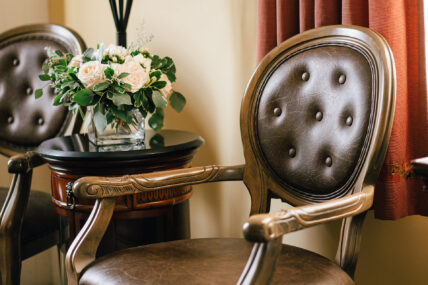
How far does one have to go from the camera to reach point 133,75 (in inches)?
67.8

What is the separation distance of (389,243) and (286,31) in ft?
2.69

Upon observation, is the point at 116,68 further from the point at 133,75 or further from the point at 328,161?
the point at 328,161

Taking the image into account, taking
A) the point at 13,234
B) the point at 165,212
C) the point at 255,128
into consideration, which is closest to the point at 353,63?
the point at 255,128

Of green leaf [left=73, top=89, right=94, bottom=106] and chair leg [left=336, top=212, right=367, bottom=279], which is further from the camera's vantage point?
green leaf [left=73, top=89, right=94, bottom=106]

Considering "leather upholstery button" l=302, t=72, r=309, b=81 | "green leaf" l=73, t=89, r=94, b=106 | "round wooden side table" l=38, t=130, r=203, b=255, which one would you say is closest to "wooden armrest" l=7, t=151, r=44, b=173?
"round wooden side table" l=38, t=130, r=203, b=255

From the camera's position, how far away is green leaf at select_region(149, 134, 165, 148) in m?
1.79

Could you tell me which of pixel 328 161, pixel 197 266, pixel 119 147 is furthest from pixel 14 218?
pixel 328 161

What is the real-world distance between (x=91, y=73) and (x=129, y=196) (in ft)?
1.41

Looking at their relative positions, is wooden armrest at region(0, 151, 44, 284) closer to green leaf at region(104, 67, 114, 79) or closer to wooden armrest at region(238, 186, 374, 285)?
green leaf at region(104, 67, 114, 79)

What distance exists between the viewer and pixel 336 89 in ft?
4.75

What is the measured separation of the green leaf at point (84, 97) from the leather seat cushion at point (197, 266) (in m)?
0.58

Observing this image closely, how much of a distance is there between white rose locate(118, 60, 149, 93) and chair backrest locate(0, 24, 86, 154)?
64 cm

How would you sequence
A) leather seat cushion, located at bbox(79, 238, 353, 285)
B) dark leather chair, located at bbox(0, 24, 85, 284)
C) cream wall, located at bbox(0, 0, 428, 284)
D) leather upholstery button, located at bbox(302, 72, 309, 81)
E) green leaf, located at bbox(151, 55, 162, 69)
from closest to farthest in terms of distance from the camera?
1. leather seat cushion, located at bbox(79, 238, 353, 285)
2. leather upholstery button, located at bbox(302, 72, 309, 81)
3. green leaf, located at bbox(151, 55, 162, 69)
4. cream wall, located at bbox(0, 0, 428, 284)
5. dark leather chair, located at bbox(0, 24, 85, 284)

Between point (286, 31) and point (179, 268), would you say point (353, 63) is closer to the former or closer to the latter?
point (286, 31)
